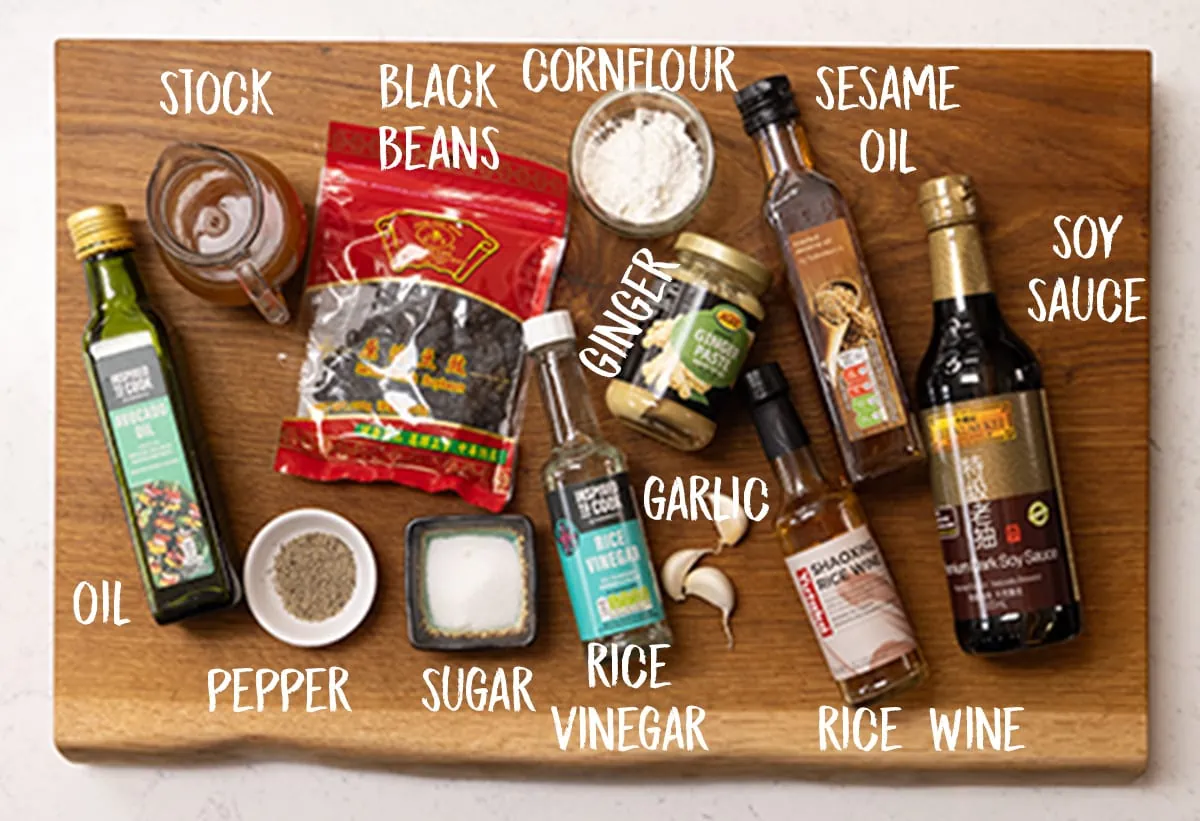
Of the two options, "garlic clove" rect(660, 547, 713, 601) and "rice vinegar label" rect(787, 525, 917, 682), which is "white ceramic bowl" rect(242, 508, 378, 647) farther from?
"rice vinegar label" rect(787, 525, 917, 682)

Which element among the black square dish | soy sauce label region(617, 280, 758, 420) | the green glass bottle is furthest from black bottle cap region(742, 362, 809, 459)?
the green glass bottle

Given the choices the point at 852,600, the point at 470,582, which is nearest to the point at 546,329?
the point at 470,582

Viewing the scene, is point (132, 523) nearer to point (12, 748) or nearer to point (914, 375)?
point (12, 748)

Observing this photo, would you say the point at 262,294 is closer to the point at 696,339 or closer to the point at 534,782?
the point at 696,339

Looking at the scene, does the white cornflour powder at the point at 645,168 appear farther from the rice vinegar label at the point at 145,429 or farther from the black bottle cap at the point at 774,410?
the rice vinegar label at the point at 145,429

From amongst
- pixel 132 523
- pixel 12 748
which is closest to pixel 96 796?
pixel 12 748
